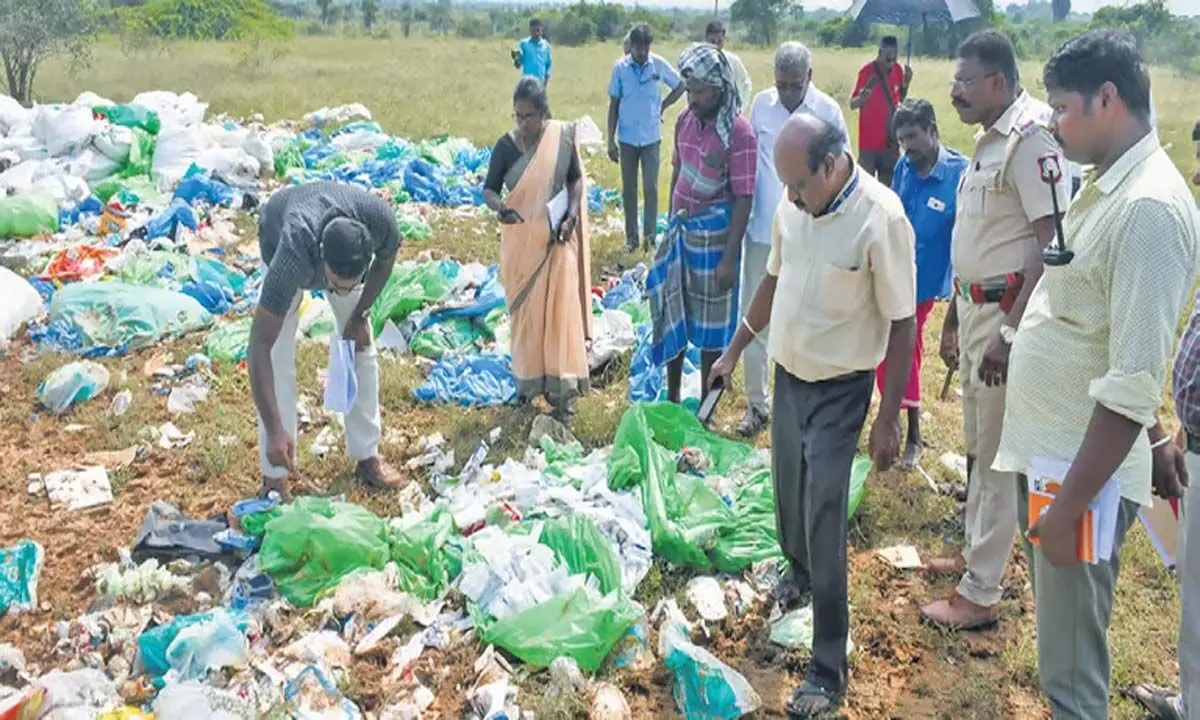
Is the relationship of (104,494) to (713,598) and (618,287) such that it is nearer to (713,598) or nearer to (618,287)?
(713,598)

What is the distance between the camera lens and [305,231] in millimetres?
3508

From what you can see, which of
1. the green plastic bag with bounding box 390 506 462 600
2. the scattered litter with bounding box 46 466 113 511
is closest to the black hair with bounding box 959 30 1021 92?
the green plastic bag with bounding box 390 506 462 600

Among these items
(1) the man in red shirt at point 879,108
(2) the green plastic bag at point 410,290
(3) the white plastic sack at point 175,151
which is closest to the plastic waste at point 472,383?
(2) the green plastic bag at point 410,290

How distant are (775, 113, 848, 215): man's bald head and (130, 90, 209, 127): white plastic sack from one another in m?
9.29

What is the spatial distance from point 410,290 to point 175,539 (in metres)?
2.72

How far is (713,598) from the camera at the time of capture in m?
3.49

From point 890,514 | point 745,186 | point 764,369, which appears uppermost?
point 745,186

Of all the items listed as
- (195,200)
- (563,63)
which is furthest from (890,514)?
(563,63)

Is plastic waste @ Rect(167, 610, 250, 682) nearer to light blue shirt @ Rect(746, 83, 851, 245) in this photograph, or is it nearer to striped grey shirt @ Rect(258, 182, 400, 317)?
striped grey shirt @ Rect(258, 182, 400, 317)

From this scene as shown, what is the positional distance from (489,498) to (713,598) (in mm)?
992

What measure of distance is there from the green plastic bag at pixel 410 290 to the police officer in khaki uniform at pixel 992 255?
362cm

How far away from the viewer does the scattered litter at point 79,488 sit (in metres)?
4.23

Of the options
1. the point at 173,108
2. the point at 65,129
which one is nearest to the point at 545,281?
the point at 65,129

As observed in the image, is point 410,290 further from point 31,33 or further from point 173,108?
point 31,33
